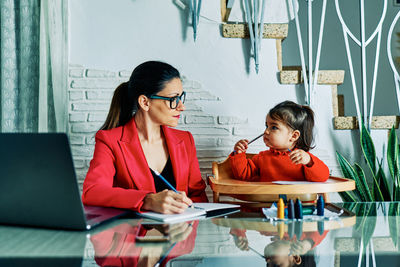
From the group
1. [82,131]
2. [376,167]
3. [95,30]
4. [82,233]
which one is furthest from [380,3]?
[82,233]

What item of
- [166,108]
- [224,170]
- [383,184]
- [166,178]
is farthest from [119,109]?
[383,184]

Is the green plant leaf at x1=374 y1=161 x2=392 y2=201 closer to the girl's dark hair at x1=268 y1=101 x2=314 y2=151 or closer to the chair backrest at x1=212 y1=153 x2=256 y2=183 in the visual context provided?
the girl's dark hair at x1=268 y1=101 x2=314 y2=151

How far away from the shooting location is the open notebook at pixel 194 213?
41.8 inches

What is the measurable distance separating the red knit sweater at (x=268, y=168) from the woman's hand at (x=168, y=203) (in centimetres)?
90

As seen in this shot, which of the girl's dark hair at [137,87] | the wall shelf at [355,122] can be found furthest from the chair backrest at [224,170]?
the wall shelf at [355,122]

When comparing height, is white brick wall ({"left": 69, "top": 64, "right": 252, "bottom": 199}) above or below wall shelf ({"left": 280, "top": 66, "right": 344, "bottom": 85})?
below

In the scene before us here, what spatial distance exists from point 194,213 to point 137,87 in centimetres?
97

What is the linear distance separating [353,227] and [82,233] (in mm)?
623

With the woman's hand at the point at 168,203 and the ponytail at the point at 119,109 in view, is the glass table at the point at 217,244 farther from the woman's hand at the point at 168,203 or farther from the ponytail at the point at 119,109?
the ponytail at the point at 119,109

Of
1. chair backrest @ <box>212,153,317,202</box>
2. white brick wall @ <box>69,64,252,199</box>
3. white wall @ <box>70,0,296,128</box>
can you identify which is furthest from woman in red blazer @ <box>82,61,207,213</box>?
white wall @ <box>70,0,296,128</box>

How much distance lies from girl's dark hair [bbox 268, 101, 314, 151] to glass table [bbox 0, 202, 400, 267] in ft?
3.35

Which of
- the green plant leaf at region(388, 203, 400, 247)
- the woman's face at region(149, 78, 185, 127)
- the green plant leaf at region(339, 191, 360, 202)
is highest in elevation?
the woman's face at region(149, 78, 185, 127)

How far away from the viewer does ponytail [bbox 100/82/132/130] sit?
6.47ft

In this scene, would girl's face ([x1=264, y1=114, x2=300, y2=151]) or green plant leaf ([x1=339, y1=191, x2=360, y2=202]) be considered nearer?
girl's face ([x1=264, y1=114, x2=300, y2=151])
